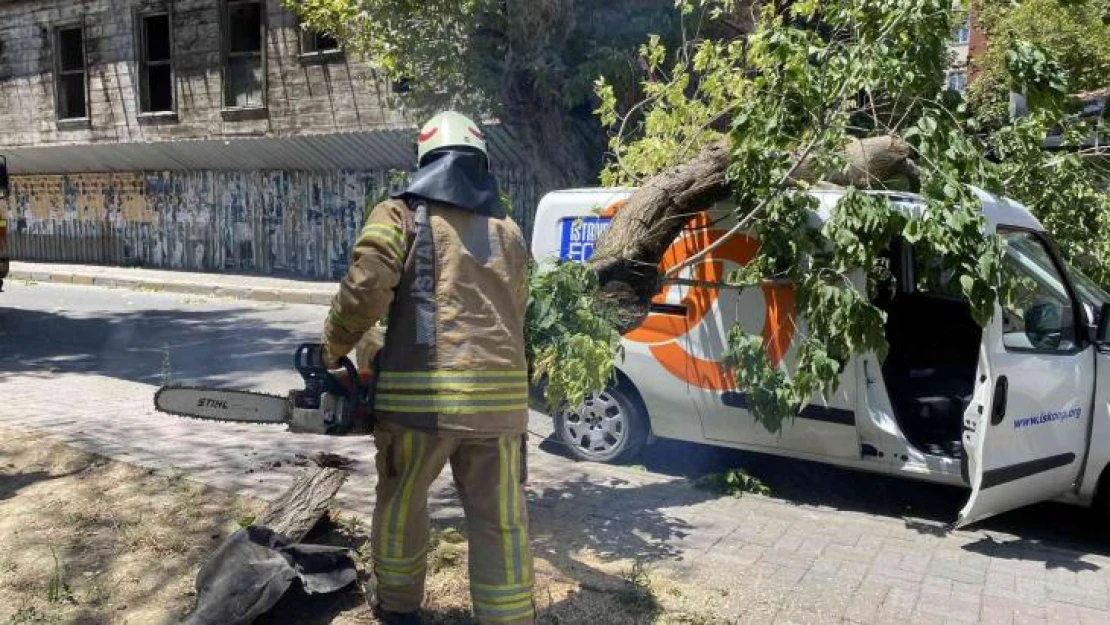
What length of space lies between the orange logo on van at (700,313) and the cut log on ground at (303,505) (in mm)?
2127

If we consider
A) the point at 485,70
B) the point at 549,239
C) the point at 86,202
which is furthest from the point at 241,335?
the point at 86,202

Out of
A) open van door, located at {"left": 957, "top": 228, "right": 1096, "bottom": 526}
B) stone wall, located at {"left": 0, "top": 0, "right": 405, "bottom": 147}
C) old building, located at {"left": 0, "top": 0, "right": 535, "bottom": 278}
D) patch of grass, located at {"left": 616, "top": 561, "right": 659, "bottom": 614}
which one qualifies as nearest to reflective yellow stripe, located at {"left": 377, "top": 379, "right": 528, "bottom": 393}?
patch of grass, located at {"left": 616, "top": 561, "right": 659, "bottom": 614}

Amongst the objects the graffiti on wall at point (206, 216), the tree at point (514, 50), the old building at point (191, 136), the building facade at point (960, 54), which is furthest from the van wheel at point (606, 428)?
the graffiti on wall at point (206, 216)

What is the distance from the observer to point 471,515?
333 centimetres

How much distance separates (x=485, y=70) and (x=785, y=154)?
7118 mm

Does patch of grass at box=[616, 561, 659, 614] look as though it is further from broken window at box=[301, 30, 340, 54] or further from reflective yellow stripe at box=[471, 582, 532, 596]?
broken window at box=[301, 30, 340, 54]

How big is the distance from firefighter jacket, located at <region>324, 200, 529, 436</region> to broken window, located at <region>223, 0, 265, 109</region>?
15534 mm

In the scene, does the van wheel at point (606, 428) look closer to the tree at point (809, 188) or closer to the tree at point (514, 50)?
the tree at point (809, 188)

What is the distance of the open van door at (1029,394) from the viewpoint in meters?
4.51

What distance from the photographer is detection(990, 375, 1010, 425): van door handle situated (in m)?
4.53

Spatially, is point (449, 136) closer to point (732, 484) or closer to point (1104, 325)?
point (732, 484)

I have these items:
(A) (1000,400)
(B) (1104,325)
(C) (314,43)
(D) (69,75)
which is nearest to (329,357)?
(A) (1000,400)

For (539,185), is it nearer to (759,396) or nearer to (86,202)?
(759,396)

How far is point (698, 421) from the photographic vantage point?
227 inches
